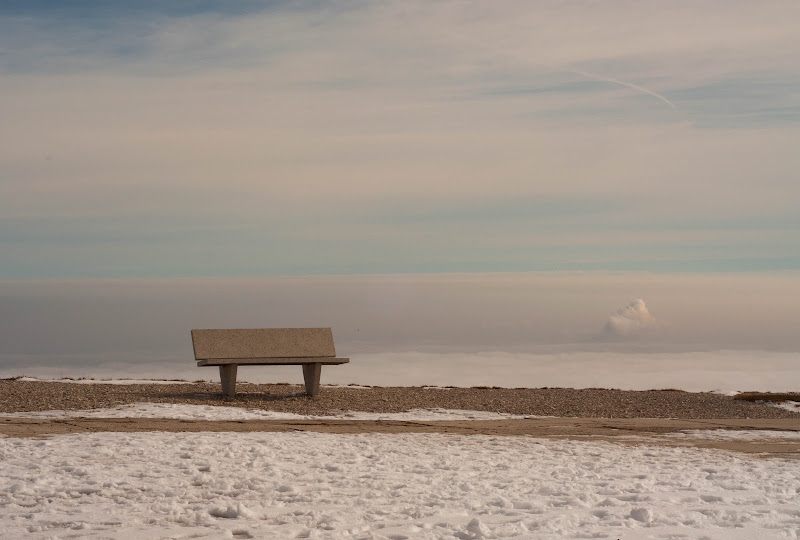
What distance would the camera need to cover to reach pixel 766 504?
786cm

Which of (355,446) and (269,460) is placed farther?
(355,446)

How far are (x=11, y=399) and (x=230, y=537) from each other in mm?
11308

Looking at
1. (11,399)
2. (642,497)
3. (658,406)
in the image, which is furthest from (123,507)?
(658,406)

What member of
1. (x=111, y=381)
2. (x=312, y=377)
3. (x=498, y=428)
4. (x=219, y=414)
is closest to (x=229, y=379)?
(x=312, y=377)

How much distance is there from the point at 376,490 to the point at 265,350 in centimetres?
1019

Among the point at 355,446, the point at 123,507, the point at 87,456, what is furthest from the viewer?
the point at 355,446

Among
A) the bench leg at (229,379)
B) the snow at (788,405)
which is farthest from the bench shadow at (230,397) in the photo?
the snow at (788,405)

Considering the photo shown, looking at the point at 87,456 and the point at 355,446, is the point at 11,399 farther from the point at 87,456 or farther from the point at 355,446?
the point at 355,446

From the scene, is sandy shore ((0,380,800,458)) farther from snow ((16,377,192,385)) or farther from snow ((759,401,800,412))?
snow ((16,377,192,385))

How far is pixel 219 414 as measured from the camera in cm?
1421

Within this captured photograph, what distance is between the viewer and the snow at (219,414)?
13.7 m

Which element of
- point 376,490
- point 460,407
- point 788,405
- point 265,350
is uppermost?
point 265,350

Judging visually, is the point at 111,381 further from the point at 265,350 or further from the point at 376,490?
the point at 376,490

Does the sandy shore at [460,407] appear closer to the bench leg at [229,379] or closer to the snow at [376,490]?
the bench leg at [229,379]
